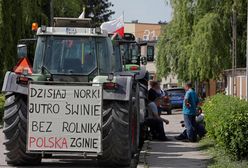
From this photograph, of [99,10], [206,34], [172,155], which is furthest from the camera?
[99,10]

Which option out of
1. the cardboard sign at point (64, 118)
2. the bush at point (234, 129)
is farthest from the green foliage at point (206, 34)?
the cardboard sign at point (64, 118)

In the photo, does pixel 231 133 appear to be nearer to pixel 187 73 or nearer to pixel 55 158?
pixel 55 158

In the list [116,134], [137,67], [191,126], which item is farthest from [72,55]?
[137,67]

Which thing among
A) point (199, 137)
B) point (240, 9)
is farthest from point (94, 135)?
point (240, 9)

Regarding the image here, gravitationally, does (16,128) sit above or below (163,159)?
above

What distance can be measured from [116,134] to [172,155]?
9.85 ft

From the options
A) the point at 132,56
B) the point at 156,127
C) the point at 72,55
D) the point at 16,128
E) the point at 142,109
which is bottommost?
the point at 156,127

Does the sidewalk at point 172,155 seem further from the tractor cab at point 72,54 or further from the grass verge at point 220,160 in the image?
the tractor cab at point 72,54

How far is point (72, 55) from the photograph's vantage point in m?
13.0

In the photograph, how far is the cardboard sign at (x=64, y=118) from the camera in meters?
11.6

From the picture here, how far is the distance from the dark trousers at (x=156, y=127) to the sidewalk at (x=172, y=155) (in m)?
0.43

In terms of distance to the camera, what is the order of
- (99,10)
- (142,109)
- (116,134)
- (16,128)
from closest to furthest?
(116,134) → (16,128) → (142,109) → (99,10)

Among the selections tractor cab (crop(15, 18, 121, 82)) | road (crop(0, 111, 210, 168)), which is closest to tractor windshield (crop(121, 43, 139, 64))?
road (crop(0, 111, 210, 168))

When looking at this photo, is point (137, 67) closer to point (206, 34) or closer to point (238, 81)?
point (206, 34)
